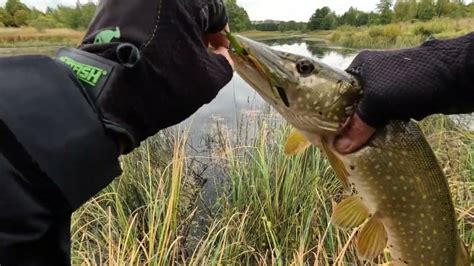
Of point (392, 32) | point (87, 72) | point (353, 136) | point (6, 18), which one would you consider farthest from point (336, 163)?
point (6, 18)

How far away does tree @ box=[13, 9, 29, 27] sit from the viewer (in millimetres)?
35781

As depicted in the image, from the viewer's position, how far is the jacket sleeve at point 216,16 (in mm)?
1146

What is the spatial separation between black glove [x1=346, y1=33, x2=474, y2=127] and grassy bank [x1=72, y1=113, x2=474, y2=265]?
1.72 metres

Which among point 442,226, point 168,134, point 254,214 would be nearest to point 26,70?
point 442,226

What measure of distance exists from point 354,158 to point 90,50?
833 mm

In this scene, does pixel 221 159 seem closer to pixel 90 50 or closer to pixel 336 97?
pixel 336 97

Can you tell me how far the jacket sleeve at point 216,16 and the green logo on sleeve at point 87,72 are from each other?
0.34 m

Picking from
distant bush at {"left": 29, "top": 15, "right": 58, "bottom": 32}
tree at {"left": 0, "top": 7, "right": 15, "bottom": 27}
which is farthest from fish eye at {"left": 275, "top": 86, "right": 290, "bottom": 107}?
tree at {"left": 0, "top": 7, "right": 15, "bottom": 27}

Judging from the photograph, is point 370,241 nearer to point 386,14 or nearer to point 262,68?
point 262,68

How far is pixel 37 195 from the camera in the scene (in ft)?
2.46

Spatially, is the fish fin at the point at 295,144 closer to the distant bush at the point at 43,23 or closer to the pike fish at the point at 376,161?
the pike fish at the point at 376,161

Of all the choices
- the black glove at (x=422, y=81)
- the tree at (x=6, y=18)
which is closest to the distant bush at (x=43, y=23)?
the tree at (x=6, y=18)

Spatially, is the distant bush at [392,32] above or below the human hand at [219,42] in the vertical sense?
below

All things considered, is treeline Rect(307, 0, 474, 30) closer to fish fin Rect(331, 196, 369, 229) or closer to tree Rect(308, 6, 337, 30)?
tree Rect(308, 6, 337, 30)
